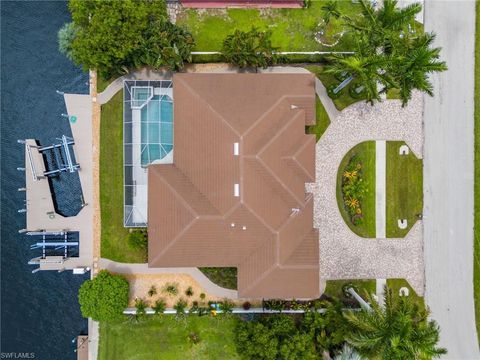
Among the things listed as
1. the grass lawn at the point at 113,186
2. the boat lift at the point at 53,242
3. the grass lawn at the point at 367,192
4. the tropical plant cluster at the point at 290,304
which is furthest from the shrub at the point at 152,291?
the grass lawn at the point at 367,192

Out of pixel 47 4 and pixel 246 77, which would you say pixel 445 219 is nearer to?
pixel 246 77

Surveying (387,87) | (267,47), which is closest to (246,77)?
(267,47)

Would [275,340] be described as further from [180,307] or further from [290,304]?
[180,307]

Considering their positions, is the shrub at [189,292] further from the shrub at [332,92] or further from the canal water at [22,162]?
the shrub at [332,92]

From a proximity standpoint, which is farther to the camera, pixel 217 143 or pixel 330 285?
pixel 330 285

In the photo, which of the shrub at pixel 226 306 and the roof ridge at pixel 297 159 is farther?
the shrub at pixel 226 306
